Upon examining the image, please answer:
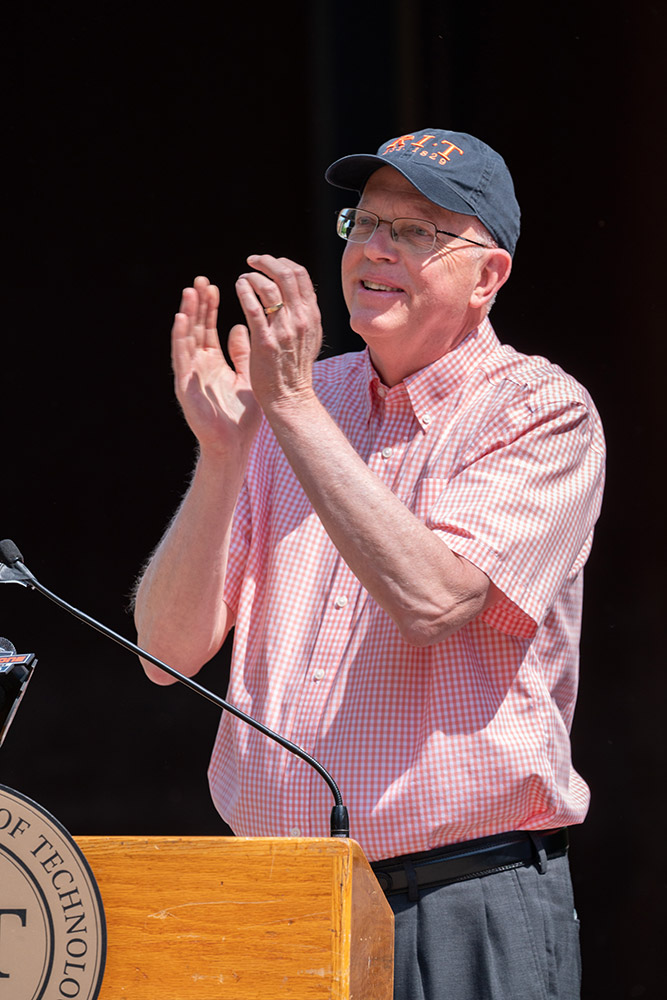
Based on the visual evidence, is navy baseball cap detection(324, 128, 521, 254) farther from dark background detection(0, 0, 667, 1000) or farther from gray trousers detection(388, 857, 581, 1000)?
dark background detection(0, 0, 667, 1000)

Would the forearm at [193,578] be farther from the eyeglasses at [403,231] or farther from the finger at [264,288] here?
the eyeglasses at [403,231]

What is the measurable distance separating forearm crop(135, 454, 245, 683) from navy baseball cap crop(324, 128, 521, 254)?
0.46 metres

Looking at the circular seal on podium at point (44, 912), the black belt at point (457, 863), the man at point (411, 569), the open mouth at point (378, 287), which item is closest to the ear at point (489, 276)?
the man at point (411, 569)

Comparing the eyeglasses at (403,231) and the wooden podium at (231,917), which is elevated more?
the eyeglasses at (403,231)

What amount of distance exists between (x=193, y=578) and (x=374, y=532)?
0.32 metres

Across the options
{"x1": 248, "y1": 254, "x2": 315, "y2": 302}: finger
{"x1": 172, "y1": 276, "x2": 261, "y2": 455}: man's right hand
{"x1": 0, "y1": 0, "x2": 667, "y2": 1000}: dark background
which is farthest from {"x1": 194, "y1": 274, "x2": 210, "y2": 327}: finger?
{"x1": 0, "y1": 0, "x2": 667, "y2": 1000}: dark background

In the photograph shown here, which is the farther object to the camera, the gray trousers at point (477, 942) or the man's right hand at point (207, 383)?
the man's right hand at point (207, 383)

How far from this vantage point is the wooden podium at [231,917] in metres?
0.92

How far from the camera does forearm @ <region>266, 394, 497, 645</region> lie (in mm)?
1358

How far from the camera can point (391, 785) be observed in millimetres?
1394

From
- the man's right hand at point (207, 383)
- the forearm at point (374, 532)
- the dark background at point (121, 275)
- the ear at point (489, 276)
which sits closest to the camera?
the forearm at point (374, 532)

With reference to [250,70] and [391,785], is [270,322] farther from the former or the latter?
[250,70]

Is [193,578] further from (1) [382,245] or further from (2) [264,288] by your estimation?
(1) [382,245]

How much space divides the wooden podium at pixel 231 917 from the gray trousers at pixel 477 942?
17.3 inches
